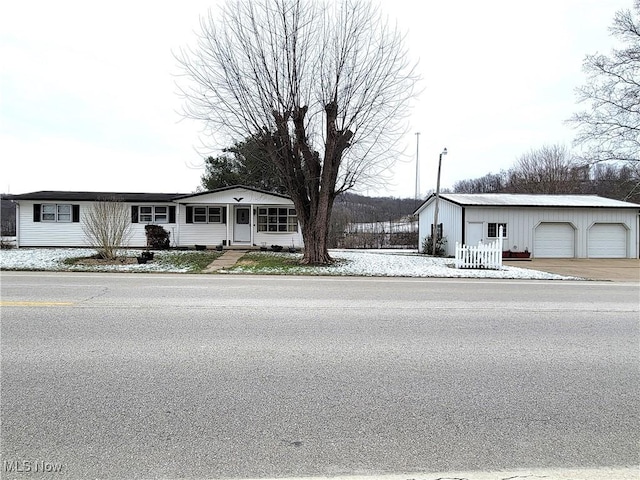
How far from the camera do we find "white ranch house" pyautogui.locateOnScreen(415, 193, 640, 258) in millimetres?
25656

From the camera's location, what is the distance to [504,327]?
22.5ft

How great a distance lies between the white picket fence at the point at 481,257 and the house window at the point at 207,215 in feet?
48.6

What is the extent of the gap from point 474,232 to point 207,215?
15561mm

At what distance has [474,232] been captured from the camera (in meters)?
25.6

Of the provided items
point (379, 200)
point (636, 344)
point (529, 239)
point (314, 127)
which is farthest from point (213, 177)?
point (636, 344)

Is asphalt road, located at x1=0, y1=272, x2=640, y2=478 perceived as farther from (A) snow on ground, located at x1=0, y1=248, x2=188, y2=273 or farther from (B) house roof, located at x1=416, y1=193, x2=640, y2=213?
(B) house roof, located at x1=416, y1=193, x2=640, y2=213

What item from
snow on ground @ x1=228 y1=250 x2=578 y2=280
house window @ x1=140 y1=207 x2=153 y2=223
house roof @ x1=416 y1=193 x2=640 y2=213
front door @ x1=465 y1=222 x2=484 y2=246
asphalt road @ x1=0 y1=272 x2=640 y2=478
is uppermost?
house roof @ x1=416 y1=193 x2=640 y2=213

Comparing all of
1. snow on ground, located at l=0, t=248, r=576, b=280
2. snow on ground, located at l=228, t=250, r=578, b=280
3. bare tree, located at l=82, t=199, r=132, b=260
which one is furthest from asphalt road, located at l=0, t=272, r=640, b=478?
bare tree, located at l=82, t=199, r=132, b=260

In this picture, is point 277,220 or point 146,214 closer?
point 146,214

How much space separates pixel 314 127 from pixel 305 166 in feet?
5.47

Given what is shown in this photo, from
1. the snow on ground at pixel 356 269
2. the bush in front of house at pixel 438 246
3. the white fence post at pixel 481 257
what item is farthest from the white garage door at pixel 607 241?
the white fence post at pixel 481 257

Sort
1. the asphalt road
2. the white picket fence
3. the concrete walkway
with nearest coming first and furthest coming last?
1. the asphalt road
2. the concrete walkway
3. the white picket fence

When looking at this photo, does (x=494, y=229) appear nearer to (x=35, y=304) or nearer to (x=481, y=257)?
(x=481, y=257)

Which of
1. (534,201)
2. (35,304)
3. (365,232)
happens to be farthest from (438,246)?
(35,304)
